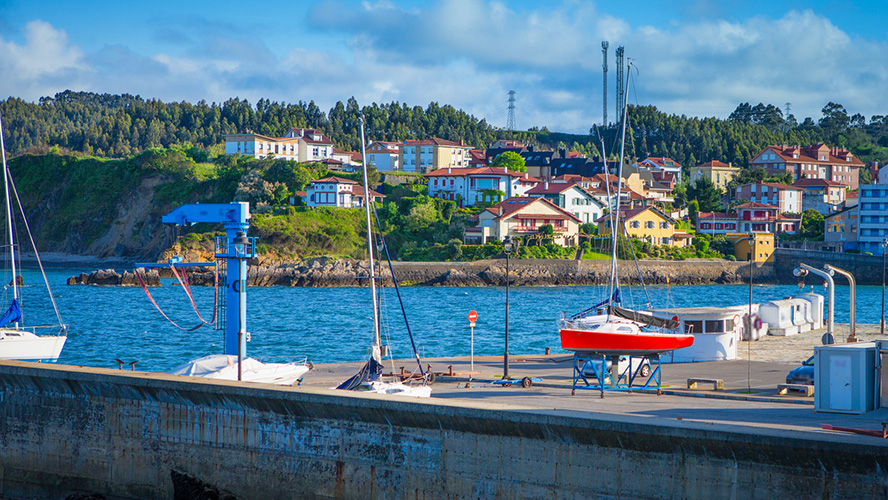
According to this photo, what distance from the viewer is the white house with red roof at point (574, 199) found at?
334ft

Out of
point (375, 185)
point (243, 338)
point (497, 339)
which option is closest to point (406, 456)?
point (243, 338)

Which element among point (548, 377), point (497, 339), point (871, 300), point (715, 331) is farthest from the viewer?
point (871, 300)

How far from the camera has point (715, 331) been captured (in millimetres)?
27609

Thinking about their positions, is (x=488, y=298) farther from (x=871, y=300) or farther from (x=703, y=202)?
(x=703, y=202)

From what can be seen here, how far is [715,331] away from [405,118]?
145452 millimetres

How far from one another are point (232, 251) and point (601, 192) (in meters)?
98.6

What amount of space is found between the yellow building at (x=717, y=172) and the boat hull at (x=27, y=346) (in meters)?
125

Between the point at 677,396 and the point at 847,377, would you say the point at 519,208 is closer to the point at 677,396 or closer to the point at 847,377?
the point at 677,396

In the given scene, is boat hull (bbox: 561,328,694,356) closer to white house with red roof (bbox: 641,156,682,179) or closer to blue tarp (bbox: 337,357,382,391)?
blue tarp (bbox: 337,357,382,391)

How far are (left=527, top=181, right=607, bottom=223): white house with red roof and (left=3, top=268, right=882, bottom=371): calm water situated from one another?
19.0m

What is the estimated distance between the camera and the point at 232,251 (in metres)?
19.8

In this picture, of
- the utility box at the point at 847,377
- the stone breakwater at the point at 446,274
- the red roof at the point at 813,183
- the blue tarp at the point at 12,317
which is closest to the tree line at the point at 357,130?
the red roof at the point at 813,183

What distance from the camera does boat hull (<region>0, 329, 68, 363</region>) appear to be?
28047 mm

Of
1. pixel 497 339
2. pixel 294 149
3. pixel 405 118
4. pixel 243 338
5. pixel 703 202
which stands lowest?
pixel 497 339
